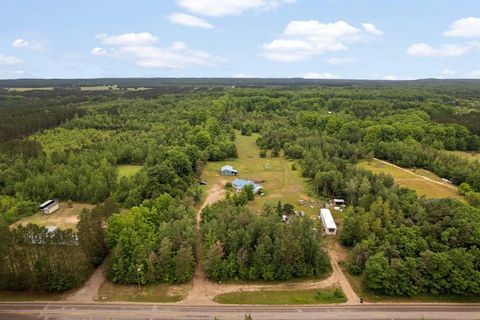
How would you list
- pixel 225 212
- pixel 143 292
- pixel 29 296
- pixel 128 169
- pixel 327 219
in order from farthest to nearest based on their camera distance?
pixel 128 169, pixel 327 219, pixel 225 212, pixel 143 292, pixel 29 296

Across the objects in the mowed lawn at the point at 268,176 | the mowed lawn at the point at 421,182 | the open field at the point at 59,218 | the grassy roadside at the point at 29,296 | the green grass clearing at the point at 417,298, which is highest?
the mowed lawn at the point at 421,182

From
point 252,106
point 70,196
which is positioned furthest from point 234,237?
point 252,106

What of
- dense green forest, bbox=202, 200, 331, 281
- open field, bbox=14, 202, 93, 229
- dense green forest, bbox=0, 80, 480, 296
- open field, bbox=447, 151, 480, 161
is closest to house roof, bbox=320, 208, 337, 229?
dense green forest, bbox=0, 80, 480, 296

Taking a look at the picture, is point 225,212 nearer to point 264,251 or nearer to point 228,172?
point 264,251

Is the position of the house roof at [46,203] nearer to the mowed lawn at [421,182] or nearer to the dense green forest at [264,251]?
the dense green forest at [264,251]

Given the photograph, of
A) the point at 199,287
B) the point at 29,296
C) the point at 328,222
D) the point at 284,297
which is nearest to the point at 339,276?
the point at 284,297

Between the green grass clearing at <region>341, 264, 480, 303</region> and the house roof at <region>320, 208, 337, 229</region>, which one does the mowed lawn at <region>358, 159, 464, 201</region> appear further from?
the green grass clearing at <region>341, 264, 480, 303</region>

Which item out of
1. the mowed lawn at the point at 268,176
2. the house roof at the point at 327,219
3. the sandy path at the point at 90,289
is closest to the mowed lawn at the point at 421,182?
the house roof at the point at 327,219
